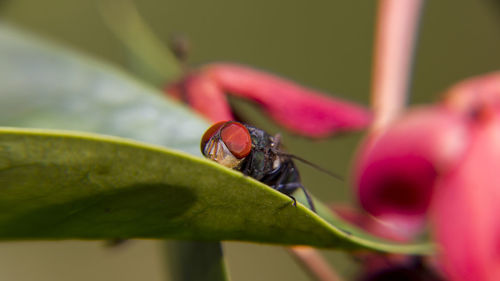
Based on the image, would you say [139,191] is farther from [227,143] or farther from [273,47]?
[273,47]

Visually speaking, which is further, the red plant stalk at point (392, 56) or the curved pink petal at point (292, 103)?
the red plant stalk at point (392, 56)

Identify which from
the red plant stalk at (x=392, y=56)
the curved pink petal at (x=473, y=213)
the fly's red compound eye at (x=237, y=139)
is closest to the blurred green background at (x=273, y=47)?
the red plant stalk at (x=392, y=56)

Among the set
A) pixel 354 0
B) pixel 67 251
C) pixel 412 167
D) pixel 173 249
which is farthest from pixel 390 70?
pixel 67 251

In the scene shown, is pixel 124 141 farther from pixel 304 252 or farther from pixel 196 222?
pixel 304 252

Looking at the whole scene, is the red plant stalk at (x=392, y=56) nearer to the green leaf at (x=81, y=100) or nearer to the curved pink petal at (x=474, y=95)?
the curved pink petal at (x=474, y=95)

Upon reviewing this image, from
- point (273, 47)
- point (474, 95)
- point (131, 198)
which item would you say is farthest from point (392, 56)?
point (273, 47)

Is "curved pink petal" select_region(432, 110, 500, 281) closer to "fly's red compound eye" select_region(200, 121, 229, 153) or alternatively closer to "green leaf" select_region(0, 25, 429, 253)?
"green leaf" select_region(0, 25, 429, 253)
